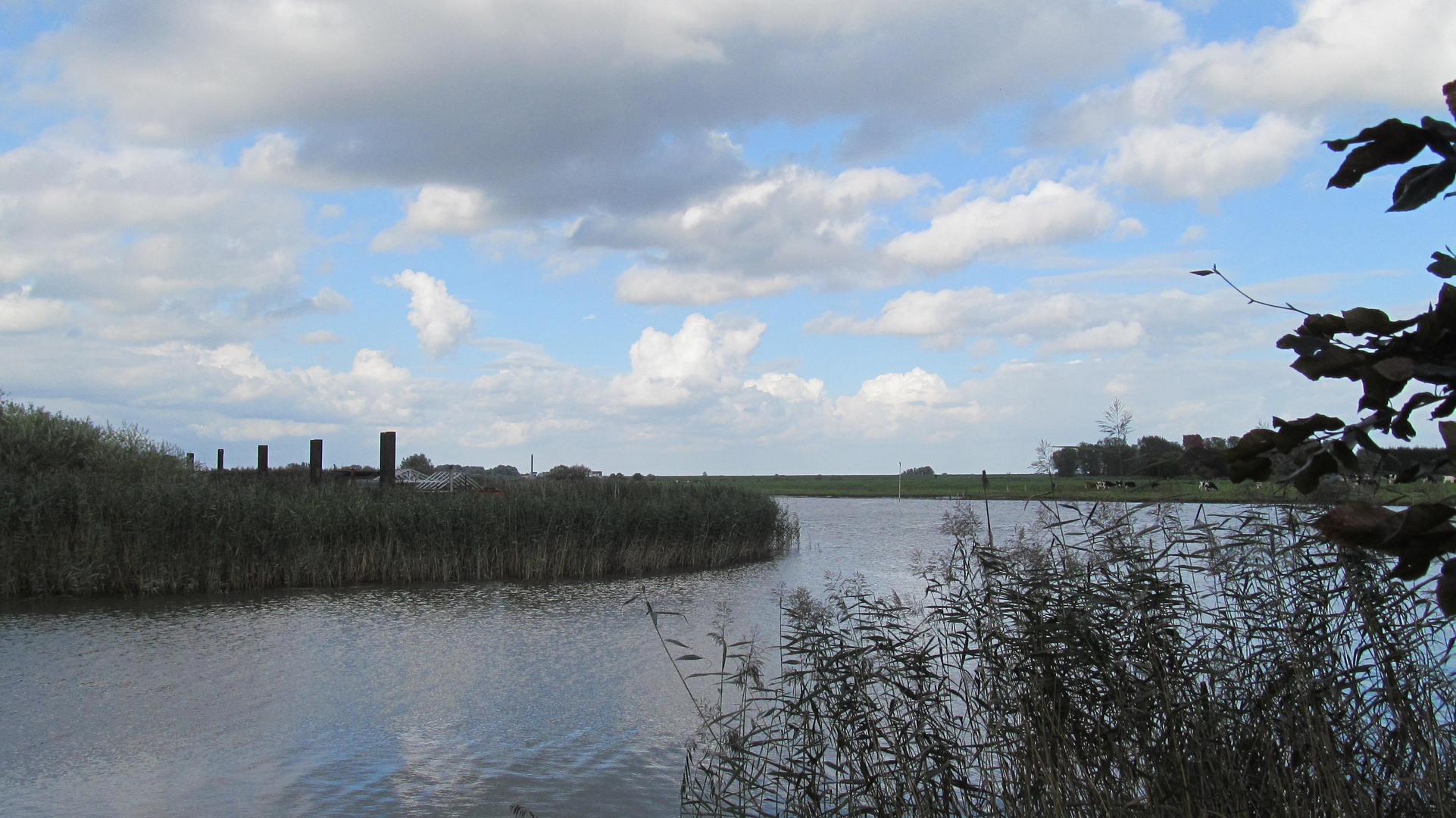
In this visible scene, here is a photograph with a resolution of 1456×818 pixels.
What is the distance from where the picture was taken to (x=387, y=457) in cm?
2127

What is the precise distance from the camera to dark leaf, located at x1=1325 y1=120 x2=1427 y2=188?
3.60 feet

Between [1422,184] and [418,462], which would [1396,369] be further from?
[418,462]

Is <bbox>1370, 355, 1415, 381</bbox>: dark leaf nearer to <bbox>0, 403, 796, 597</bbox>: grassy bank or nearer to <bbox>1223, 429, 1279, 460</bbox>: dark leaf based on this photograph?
<bbox>1223, 429, 1279, 460</bbox>: dark leaf

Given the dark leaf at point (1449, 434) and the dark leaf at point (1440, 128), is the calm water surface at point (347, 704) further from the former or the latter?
the dark leaf at point (1440, 128)

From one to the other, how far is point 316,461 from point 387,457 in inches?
63.7

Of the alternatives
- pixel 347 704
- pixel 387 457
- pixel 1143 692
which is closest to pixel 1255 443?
pixel 1143 692

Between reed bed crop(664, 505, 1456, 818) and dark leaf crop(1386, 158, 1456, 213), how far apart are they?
280 cm

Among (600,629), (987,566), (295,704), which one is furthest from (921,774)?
(600,629)

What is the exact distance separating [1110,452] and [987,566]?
0.79 meters

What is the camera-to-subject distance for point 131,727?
7285 mm

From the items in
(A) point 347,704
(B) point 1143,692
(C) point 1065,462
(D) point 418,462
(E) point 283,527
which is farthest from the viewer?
(D) point 418,462

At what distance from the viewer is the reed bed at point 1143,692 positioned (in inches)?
141

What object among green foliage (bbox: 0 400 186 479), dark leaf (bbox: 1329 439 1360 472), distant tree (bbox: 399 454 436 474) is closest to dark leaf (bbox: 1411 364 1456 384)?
dark leaf (bbox: 1329 439 1360 472)

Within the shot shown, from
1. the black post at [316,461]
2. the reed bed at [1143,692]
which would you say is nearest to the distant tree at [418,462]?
the black post at [316,461]
